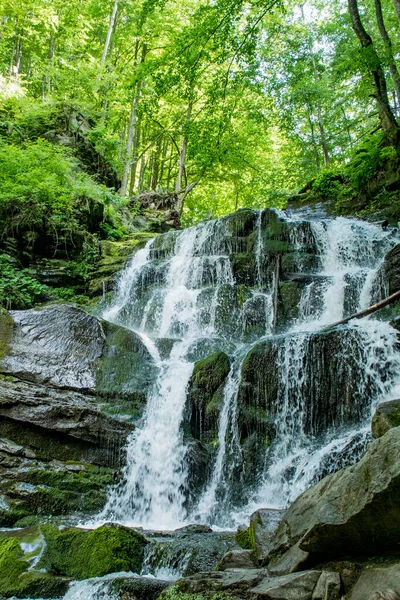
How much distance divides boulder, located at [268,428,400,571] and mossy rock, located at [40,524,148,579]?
2.58 m

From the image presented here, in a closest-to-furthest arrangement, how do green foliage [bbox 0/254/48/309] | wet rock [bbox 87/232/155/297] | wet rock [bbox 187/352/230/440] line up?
wet rock [bbox 187/352/230/440] < green foliage [bbox 0/254/48/309] < wet rock [bbox 87/232/155/297]

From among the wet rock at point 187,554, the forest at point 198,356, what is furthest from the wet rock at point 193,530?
the wet rock at point 187,554

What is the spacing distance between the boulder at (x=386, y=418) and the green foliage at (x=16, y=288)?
35.3 ft

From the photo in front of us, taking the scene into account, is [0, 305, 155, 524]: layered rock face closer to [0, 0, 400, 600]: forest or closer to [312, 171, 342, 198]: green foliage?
[0, 0, 400, 600]: forest

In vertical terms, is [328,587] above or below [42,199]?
below

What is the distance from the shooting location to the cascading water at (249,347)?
7.77 meters

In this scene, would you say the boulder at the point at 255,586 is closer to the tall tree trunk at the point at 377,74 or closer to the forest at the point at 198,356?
the forest at the point at 198,356

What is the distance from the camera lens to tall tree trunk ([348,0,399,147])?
11.8 meters

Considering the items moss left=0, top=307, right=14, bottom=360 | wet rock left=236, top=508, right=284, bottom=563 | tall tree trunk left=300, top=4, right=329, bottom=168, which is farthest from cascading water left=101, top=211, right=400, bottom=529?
tall tree trunk left=300, top=4, right=329, bottom=168

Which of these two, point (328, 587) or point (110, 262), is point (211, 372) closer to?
point (328, 587)

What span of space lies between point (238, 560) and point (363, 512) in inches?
84.7

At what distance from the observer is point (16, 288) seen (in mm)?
13289

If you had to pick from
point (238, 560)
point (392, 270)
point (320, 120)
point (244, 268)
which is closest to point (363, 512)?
point (238, 560)

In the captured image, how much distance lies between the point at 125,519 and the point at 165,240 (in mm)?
11056
